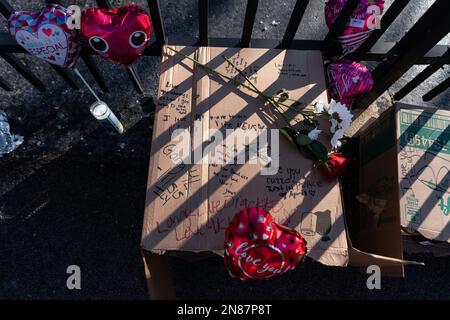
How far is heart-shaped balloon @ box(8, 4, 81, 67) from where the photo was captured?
1.32m

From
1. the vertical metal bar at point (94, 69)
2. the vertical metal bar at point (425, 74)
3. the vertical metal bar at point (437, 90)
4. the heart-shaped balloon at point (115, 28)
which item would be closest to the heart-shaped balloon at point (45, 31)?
the heart-shaped balloon at point (115, 28)

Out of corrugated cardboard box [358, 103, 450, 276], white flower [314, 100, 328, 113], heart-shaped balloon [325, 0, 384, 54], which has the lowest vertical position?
corrugated cardboard box [358, 103, 450, 276]

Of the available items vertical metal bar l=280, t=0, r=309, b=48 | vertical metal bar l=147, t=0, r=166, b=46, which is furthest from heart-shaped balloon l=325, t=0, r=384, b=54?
vertical metal bar l=147, t=0, r=166, b=46

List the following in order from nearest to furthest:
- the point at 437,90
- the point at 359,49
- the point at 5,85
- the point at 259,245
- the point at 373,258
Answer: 1. the point at 259,245
2. the point at 373,258
3. the point at 359,49
4. the point at 5,85
5. the point at 437,90

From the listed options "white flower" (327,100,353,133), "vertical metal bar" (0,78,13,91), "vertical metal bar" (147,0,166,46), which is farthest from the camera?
"vertical metal bar" (0,78,13,91)

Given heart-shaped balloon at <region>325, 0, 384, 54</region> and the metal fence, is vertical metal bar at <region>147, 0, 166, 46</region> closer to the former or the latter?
the metal fence

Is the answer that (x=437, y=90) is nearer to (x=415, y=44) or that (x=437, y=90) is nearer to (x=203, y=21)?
(x=415, y=44)

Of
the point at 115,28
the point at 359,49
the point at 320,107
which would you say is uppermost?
the point at 359,49

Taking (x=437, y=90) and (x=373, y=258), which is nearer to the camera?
(x=373, y=258)

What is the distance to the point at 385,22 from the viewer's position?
1.51 m

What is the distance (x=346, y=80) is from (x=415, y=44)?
0.37 meters

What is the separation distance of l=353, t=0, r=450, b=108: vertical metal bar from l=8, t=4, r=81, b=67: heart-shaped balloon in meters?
1.44

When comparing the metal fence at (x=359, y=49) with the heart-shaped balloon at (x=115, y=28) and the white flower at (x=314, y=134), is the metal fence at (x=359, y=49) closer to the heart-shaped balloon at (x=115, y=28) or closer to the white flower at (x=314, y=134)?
the heart-shaped balloon at (x=115, y=28)

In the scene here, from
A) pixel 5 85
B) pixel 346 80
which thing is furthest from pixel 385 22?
pixel 5 85
